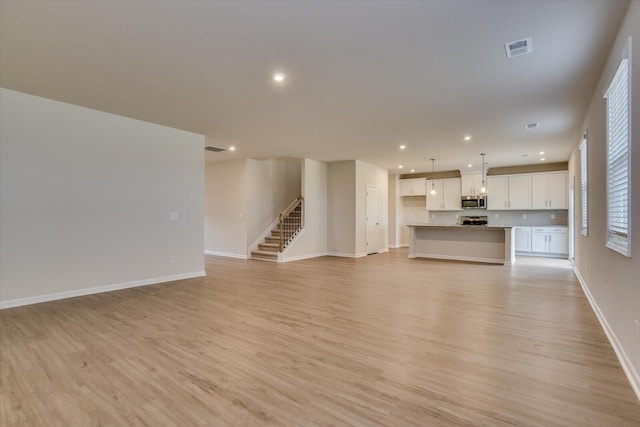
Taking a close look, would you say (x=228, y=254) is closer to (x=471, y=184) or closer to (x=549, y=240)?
(x=471, y=184)

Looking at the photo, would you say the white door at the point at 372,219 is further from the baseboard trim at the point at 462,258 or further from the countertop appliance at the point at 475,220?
the countertop appliance at the point at 475,220

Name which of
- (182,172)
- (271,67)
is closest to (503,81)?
(271,67)

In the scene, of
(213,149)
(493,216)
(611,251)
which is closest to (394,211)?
(493,216)

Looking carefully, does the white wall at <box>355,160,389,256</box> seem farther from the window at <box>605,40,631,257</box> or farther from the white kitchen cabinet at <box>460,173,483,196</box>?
the window at <box>605,40,631,257</box>

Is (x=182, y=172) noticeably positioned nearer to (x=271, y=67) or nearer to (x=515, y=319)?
(x=271, y=67)

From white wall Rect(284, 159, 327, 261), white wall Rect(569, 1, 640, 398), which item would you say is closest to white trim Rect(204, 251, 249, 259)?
white wall Rect(284, 159, 327, 261)

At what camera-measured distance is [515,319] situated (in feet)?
12.2

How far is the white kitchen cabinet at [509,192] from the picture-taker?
32.2 ft

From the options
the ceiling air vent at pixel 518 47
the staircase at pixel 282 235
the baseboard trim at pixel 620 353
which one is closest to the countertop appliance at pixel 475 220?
the staircase at pixel 282 235

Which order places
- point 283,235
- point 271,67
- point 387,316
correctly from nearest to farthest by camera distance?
1. point 271,67
2. point 387,316
3. point 283,235

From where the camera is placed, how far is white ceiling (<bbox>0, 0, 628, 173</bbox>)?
259cm

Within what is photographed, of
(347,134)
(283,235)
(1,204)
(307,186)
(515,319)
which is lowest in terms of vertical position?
(515,319)

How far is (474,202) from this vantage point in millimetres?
10664

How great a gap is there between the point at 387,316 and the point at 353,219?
223 inches
